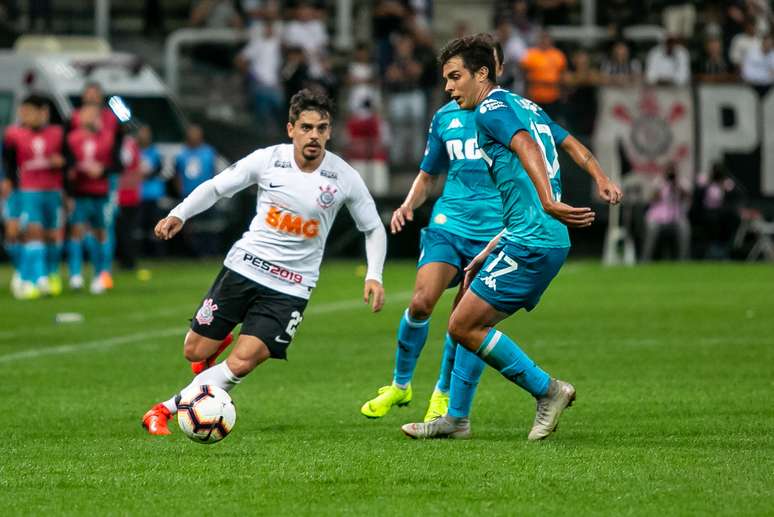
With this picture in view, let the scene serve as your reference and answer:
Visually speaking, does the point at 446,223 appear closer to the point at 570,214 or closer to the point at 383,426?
the point at 383,426

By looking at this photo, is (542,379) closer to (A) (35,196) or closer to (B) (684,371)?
(B) (684,371)

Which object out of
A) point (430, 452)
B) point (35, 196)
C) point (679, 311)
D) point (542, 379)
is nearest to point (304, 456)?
point (430, 452)

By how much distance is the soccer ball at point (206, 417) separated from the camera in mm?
8500

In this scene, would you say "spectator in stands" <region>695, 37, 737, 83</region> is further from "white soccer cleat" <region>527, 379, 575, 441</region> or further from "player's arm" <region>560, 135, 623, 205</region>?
"white soccer cleat" <region>527, 379, 575, 441</region>

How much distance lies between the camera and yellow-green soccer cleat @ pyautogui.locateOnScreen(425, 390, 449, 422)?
9.65 meters

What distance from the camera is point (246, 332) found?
30.3ft

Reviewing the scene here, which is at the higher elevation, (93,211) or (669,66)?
(669,66)

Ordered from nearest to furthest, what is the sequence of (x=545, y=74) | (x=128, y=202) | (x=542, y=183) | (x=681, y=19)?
(x=542, y=183) → (x=128, y=202) → (x=545, y=74) → (x=681, y=19)

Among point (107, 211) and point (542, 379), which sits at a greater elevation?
point (542, 379)

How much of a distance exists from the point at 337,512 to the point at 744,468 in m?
2.07

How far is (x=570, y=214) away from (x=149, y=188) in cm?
1957

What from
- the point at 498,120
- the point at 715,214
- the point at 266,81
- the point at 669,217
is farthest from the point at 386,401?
the point at 266,81

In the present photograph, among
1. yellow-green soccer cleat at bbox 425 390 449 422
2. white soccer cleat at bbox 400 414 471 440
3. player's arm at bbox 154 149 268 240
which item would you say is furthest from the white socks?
yellow-green soccer cleat at bbox 425 390 449 422

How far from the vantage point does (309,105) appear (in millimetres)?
9148
